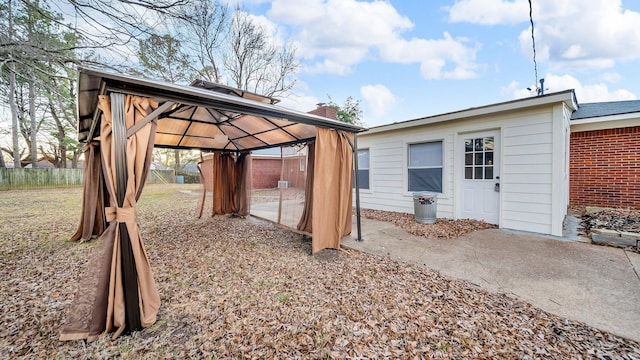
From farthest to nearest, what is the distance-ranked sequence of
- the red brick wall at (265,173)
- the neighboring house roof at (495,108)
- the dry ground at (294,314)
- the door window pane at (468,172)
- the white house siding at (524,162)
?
the red brick wall at (265,173) < the door window pane at (468,172) < the white house siding at (524,162) < the neighboring house roof at (495,108) < the dry ground at (294,314)

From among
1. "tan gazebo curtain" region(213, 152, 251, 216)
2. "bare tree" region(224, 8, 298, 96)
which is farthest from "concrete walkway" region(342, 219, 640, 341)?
"bare tree" region(224, 8, 298, 96)

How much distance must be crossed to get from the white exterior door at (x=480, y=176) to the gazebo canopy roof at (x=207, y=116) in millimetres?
2874

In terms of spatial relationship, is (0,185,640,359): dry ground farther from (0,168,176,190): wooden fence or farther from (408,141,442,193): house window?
(0,168,176,190): wooden fence

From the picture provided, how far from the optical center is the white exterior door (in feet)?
16.2

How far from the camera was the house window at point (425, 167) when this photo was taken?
5812 millimetres

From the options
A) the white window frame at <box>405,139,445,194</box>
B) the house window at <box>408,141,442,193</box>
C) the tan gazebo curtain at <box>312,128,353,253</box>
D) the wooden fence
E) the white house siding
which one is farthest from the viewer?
the wooden fence

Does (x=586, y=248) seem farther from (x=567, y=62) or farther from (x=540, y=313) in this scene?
(x=567, y=62)

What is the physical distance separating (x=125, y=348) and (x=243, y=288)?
1121mm

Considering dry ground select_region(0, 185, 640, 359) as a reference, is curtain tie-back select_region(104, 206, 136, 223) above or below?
above

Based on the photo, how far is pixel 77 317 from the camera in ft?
6.75

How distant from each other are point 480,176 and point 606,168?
3707 millimetres

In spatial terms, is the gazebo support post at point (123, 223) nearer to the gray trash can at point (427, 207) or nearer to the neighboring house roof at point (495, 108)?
the gray trash can at point (427, 207)

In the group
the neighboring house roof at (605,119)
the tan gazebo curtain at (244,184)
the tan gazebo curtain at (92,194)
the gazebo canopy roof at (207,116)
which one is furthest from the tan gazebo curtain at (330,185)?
the neighboring house roof at (605,119)

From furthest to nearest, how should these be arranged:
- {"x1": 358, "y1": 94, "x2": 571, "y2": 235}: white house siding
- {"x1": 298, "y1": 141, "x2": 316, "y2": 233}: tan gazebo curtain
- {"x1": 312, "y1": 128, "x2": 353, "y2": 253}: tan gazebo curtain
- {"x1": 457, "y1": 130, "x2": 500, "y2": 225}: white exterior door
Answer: {"x1": 457, "y1": 130, "x2": 500, "y2": 225}: white exterior door < {"x1": 298, "y1": 141, "x2": 316, "y2": 233}: tan gazebo curtain < {"x1": 358, "y1": 94, "x2": 571, "y2": 235}: white house siding < {"x1": 312, "y1": 128, "x2": 353, "y2": 253}: tan gazebo curtain
